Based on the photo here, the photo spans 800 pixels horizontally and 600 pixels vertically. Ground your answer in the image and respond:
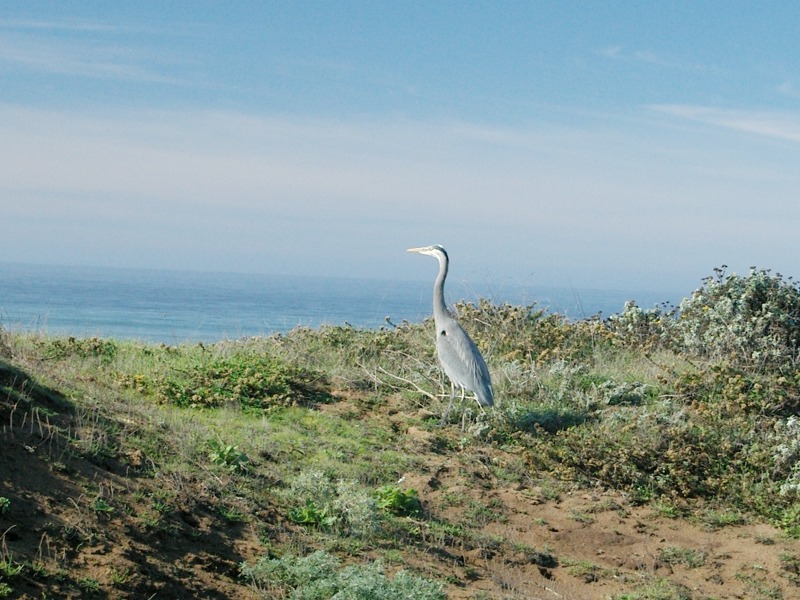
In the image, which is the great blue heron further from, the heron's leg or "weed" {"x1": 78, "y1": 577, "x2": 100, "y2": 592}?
"weed" {"x1": 78, "y1": 577, "x2": 100, "y2": 592}

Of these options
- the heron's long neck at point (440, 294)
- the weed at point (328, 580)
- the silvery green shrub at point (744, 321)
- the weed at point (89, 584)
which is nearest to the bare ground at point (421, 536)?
the weed at point (89, 584)

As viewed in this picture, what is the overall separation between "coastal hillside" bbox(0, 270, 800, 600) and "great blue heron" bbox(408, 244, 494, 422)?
0.36 meters

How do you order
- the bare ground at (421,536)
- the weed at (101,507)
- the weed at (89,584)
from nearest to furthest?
the weed at (89,584), the bare ground at (421,536), the weed at (101,507)

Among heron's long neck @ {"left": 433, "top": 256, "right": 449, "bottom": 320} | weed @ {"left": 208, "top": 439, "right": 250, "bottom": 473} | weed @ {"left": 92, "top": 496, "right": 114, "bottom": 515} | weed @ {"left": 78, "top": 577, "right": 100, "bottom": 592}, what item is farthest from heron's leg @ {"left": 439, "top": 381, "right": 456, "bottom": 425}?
weed @ {"left": 78, "top": 577, "right": 100, "bottom": 592}

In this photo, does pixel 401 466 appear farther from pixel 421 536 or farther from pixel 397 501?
pixel 421 536

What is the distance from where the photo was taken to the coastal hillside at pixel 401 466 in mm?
6531

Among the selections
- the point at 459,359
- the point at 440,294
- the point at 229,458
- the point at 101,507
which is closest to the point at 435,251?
the point at 440,294

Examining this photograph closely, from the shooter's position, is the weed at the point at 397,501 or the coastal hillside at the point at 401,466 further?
the weed at the point at 397,501

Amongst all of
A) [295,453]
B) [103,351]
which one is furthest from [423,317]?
[295,453]

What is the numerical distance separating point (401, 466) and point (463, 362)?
2.02 meters

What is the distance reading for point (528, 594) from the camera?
7203mm

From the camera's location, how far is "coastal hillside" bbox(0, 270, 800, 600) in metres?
6.53

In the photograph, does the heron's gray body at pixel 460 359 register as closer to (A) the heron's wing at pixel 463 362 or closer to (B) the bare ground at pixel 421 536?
(A) the heron's wing at pixel 463 362

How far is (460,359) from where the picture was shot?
1120 centimetres
